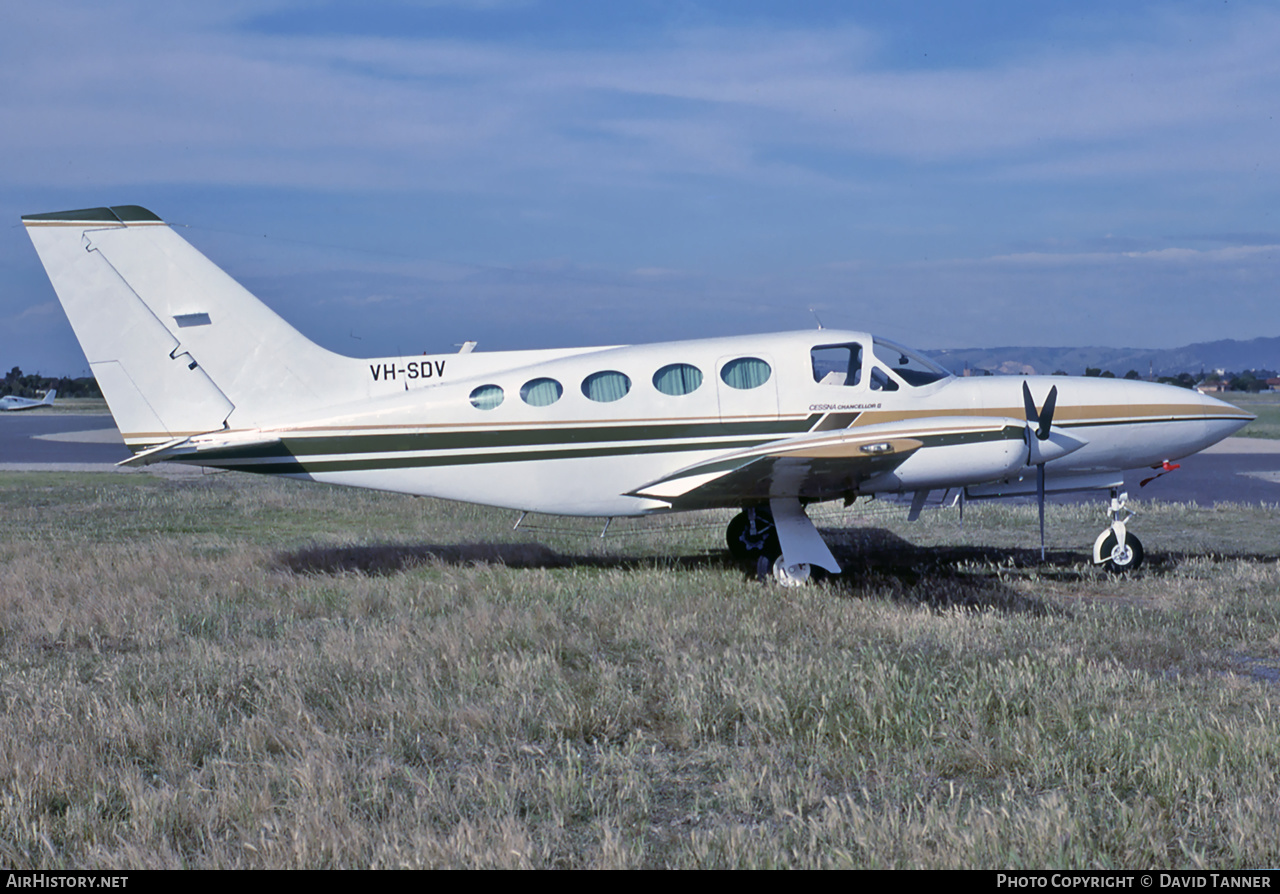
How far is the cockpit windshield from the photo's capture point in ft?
35.0

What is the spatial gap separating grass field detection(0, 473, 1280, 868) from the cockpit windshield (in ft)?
7.55

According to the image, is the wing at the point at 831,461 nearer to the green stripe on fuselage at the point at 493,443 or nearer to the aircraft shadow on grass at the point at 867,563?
the green stripe on fuselage at the point at 493,443

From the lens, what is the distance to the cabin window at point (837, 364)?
10.5 m

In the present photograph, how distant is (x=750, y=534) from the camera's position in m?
12.5

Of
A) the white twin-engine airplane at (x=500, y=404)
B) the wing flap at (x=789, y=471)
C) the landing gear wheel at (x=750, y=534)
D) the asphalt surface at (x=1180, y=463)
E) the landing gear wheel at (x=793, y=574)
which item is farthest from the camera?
the asphalt surface at (x=1180, y=463)

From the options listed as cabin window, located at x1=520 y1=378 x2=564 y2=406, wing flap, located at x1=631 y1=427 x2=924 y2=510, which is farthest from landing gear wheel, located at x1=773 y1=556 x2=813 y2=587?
cabin window, located at x1=520 y1=378 x2=564 y2=406

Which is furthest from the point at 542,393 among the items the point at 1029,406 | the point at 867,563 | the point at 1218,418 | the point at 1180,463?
the point at 1180,463

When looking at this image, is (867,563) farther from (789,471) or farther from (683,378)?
(683,378)

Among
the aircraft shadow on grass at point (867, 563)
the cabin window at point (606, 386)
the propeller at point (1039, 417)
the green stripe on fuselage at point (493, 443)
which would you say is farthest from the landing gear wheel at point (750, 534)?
the propeller at point (1039, 417)

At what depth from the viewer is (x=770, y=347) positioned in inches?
417

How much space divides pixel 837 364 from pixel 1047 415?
228 cm

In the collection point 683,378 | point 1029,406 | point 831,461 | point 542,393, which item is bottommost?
point 831,461

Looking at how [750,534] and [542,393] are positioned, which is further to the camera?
[750,534]

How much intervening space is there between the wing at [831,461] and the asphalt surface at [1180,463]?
1329 centimetres
